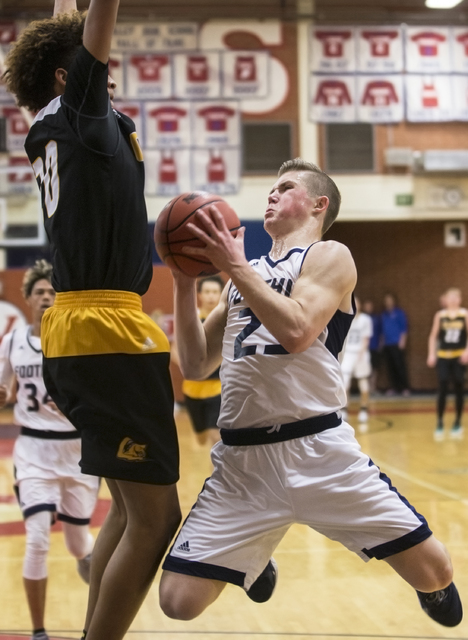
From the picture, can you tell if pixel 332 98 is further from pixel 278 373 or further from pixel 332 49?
pixel 278 373

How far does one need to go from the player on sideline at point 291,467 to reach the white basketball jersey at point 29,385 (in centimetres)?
173

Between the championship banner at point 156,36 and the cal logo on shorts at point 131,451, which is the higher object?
the championship banner at point 156,36

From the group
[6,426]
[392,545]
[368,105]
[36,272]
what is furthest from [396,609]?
[368,105]

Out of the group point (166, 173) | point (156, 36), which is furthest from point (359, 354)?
point (156, 36)

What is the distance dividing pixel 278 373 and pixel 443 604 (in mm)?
982

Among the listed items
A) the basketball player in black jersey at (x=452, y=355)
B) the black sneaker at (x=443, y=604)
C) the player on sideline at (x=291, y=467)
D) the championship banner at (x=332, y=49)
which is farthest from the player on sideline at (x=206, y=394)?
the championship banner at (x=332, y=49)

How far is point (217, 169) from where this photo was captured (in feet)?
48.6

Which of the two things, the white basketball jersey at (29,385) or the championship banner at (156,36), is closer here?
the white basketball jersey at (29,385)

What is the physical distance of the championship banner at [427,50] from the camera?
15.0 metres

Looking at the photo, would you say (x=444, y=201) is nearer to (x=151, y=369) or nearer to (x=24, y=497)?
(x=24, y=497)

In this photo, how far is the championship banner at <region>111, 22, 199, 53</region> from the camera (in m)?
14.7

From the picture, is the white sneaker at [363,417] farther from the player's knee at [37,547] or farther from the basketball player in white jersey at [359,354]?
the player's knee at [37,547]

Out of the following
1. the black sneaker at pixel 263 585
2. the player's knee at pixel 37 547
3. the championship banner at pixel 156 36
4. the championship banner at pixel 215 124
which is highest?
the championship banner at pixel 156 36

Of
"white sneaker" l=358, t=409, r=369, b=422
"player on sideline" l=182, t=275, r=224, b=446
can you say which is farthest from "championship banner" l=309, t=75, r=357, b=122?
"player on sideline" l=182, t=275, r=224, b=446
